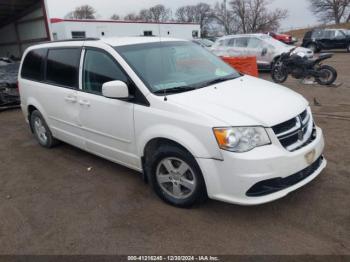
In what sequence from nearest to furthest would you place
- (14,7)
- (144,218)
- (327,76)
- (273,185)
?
(273,185), (144,218), (327,76), (14,7)

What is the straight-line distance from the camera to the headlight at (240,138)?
2930mm

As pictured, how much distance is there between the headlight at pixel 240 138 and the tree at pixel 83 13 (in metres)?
68.0

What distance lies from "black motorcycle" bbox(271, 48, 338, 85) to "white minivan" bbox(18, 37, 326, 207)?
6864mm

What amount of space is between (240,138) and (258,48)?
38.2 feet

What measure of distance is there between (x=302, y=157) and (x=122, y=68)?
2.09 metres

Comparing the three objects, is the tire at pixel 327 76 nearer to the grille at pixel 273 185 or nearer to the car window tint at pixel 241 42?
the car window tint at pixel 241 42

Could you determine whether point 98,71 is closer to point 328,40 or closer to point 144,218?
point 144,218

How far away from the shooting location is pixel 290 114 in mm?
3232

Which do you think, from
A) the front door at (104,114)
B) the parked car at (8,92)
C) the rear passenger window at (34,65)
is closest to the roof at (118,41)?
the front door at (104,114)

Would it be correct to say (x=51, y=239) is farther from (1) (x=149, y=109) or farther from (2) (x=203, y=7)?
(2) (x=203, y=7)

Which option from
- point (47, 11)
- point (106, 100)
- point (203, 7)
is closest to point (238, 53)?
point (47, 11)

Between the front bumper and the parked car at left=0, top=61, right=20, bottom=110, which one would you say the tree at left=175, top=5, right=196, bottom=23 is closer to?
the parked car at left=0, top=61, right=20, bottom=110

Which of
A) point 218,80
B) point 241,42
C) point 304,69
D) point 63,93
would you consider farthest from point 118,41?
point 241,42

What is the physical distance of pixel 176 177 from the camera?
3.42m
